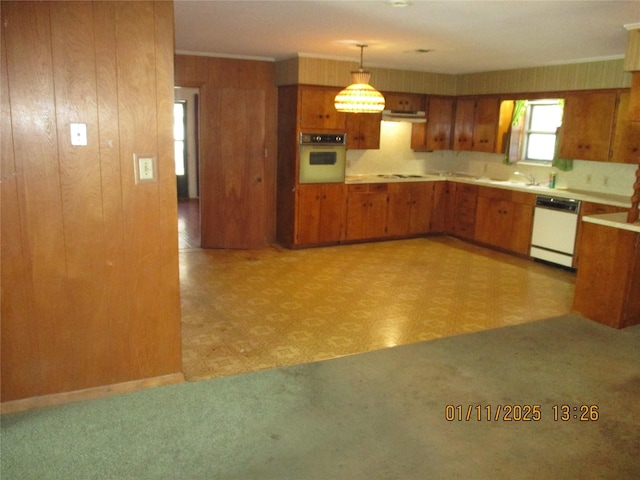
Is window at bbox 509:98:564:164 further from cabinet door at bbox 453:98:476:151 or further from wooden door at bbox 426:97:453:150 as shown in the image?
wooden door at bbox 426:97:453:150

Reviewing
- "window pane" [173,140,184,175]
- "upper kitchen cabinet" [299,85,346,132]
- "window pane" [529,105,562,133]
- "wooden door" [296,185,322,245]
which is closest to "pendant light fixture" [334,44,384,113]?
"upper kitchen cabinet" [299,85,346,132]

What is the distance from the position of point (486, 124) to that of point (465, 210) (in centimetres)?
129

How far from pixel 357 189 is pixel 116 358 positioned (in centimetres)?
468

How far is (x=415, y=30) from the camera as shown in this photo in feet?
14.9

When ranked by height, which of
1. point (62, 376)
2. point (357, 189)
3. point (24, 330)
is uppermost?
point (357, 189)

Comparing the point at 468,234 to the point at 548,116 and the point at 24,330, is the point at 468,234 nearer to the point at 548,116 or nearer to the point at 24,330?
the point at 548,116

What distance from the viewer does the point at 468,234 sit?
25.2ft

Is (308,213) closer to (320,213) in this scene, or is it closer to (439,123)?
(320,213)

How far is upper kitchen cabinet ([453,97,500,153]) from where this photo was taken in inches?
294

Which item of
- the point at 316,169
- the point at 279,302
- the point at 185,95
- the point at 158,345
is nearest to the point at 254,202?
the point at 316,169

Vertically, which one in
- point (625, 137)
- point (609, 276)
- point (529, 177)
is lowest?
point (609, 276)

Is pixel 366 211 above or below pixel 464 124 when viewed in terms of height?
below

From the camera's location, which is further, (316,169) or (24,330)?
(316,169)

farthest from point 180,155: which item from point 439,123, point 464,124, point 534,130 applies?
point 534,130
